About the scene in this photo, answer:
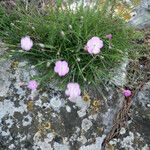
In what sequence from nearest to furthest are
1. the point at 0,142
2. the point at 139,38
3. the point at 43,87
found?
1. the point at 0,142
2. the point at 43,87
3. the point at 139,38

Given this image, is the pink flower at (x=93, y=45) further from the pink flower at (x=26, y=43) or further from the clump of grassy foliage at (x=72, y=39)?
the pink flower at (x=26, y=43)

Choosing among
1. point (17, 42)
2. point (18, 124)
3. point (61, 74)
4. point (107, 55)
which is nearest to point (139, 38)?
point (107, 55)

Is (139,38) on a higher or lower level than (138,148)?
higher

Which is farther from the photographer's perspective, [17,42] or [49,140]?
[17,42]

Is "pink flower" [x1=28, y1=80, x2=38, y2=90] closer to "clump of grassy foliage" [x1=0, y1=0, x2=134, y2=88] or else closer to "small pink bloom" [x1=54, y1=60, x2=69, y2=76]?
"clump of grassy foliage" [x1=0, y1=0, x2=134, y2=88]

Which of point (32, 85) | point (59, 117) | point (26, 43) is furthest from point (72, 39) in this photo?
point (59, 117)

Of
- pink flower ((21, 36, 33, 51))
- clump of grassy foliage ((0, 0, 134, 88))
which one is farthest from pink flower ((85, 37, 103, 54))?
pink flower ((21, 36, 33, 51))

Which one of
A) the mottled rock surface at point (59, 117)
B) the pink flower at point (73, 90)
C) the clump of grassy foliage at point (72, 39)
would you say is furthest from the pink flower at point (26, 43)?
the pink flower at point (73, 90)

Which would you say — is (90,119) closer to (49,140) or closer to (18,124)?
(49,140)
